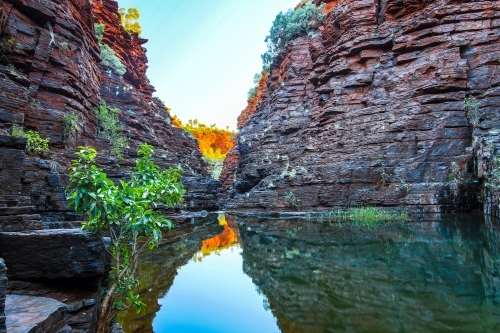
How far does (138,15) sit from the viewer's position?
132 ft

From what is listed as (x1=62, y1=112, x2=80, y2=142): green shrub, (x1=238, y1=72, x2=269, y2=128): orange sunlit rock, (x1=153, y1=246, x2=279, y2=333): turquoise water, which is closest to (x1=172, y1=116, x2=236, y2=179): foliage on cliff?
(x1=238, y1=72, x2=269, y2=128): orange sunlit rock

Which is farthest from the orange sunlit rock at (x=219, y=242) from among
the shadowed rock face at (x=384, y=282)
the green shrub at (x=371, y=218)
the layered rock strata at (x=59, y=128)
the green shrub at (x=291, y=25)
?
the green shrub at (x=291, y=25)

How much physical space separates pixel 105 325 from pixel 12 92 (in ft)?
35.5

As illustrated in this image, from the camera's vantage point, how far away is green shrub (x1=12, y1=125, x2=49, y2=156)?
11.6 meters

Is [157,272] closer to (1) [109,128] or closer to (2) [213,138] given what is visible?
(1) [109,128]

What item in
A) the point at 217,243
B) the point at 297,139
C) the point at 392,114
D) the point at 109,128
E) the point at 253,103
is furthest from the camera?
the point at 253,103

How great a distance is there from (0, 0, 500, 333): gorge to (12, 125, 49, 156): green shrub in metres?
0.30

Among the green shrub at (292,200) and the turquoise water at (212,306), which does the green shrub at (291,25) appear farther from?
the turquoise water at (212,306)

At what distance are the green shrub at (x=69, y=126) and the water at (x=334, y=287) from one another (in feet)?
28.1

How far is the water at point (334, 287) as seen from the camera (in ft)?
14.3

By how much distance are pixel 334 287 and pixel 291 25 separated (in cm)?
3351

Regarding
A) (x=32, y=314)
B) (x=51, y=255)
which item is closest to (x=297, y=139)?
(x=51, y=255)

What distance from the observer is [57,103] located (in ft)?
53.6

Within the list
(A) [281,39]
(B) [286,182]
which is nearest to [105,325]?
(B) [286,182]
